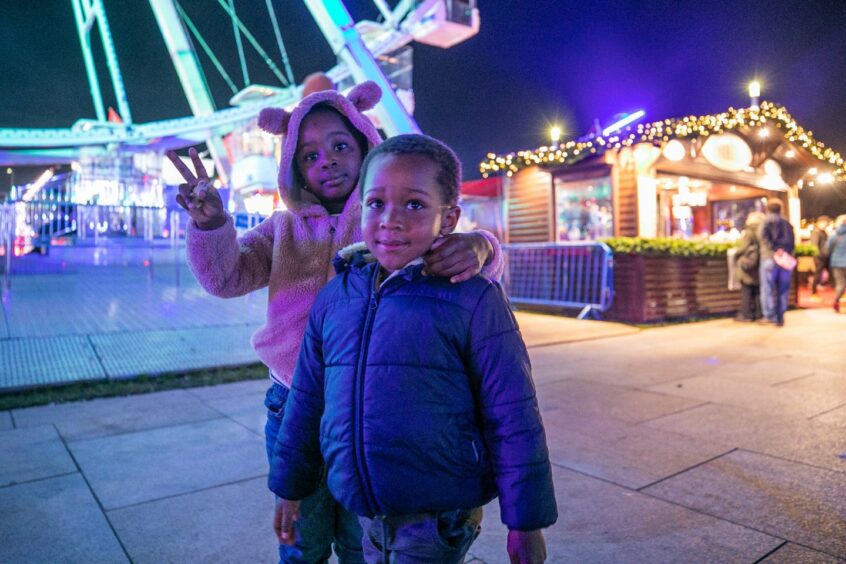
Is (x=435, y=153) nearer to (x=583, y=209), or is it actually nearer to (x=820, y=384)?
(x=820, y=384)

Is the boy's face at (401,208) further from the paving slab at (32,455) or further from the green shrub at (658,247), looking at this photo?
the green shrub at (658,247)

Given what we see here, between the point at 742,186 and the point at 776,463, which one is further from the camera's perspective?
the point at 742,186

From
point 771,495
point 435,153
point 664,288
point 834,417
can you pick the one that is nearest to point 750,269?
point 664,288

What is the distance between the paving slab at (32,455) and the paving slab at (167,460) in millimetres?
92

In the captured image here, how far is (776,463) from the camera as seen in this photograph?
331cm

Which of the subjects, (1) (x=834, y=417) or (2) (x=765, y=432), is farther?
(1) (x=834, y=417)

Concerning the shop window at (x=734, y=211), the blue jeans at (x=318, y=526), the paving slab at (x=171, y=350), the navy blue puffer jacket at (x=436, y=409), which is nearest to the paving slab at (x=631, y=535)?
the blue jeans at (x=318, y=526)

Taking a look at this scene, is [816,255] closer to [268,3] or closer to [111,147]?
[268,3]

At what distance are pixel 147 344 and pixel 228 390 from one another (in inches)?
62.5

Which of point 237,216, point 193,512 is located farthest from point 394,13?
point 193,512

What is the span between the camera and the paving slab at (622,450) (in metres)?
3.21

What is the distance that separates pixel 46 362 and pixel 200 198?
4.88 m

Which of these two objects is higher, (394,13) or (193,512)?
(394,13)

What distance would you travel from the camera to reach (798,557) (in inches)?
89.4
